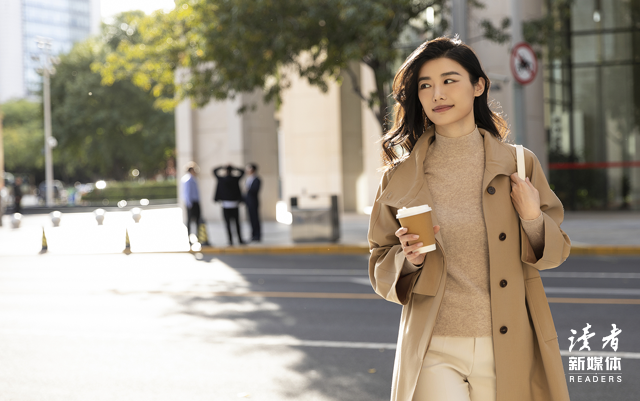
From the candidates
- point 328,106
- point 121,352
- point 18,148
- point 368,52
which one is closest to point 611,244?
point 368,52

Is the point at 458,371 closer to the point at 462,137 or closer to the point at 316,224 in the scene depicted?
the point at 462,137

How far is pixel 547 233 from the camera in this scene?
2.21 m

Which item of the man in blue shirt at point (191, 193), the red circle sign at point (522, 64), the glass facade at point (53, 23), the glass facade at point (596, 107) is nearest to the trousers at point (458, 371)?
the red circle sign at point (522, 64)

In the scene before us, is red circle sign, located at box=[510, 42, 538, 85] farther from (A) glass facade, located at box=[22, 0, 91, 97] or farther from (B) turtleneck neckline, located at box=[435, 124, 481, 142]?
(A) glass facade, located at box=[22, 0, 91, 97]

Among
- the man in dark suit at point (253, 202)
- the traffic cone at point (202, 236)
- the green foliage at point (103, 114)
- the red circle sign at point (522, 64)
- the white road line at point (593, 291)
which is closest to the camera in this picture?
the white road line at point (593, 291)

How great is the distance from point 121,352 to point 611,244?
1032cm

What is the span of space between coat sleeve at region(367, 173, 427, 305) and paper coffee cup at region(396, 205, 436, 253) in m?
0.17

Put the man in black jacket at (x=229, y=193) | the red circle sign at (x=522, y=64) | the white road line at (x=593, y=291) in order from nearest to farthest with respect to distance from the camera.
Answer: the white road line at (x=593, y=291) < the red circle sign at (x=522, y=64) < the man in black jacket at (x=229, y=193)

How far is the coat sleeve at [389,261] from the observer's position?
2271mm

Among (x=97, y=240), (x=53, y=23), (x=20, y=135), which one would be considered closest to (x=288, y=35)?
(x=97, y=240)

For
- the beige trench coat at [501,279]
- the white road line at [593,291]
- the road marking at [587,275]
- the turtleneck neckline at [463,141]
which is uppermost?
the turtleneck neckline at [463,141]

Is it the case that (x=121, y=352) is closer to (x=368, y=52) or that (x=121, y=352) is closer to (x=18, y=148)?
(x=368, y=52)

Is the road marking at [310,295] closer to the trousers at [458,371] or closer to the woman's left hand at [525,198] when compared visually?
the trousers at [458,371]

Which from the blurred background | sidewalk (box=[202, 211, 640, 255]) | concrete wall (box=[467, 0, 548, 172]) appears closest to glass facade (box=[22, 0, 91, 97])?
the blurred background
